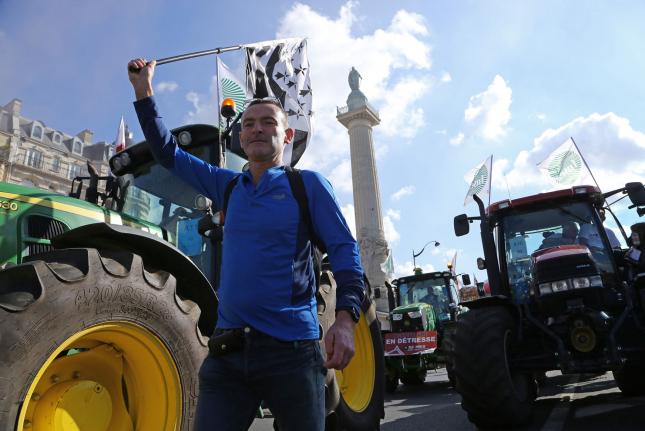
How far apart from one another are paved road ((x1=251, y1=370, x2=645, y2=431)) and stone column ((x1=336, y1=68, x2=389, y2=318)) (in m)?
30.9

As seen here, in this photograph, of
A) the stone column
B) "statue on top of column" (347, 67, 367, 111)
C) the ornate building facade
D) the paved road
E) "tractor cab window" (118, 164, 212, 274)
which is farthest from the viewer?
"statue on top of column" (347, 67, 367, 111)

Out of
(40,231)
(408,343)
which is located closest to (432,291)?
(408,343)

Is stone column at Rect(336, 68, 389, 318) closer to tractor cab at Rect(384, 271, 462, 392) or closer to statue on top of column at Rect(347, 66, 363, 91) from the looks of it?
statue on top of column at Rect(347, 66, 363, 91)

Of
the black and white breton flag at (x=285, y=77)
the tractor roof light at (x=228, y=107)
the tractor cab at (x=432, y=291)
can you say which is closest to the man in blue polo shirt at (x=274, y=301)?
the tractor roof light at (x=228, y=107)

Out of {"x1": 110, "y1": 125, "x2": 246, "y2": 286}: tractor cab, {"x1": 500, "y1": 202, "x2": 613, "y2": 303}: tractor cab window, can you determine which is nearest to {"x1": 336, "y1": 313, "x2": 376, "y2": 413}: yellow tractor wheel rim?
{"x1": 110, "y1": 125, "x2": 246, "y2": 286}: tractor cab

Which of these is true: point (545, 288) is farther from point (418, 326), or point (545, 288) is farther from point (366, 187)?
point (366, 187)

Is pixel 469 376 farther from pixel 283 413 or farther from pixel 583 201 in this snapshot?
pixel 283 413

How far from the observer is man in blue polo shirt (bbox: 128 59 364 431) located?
1519 millimetres

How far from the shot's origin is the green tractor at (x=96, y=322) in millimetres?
2084

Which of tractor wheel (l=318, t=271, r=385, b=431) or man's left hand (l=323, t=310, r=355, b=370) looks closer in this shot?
man's left hand (l=323, t=310, r=355, b=370)

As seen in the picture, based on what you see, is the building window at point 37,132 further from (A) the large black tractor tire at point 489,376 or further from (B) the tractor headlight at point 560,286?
(B) the tractor headlight at point 560,286

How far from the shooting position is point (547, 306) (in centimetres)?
477

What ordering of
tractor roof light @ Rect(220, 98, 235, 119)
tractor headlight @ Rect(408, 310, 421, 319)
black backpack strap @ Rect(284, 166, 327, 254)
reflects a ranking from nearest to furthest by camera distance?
black backpack strap @ Rect(284, 166, 327, 254) < tractor roof light @ Rect(220, 98, 235, 119) < tractor headlight @ Rect(408, 310, 421, 319)

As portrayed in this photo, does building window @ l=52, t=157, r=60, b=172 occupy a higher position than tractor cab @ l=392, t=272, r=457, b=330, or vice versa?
building window @ l=52, t=157, r=60, b=172
